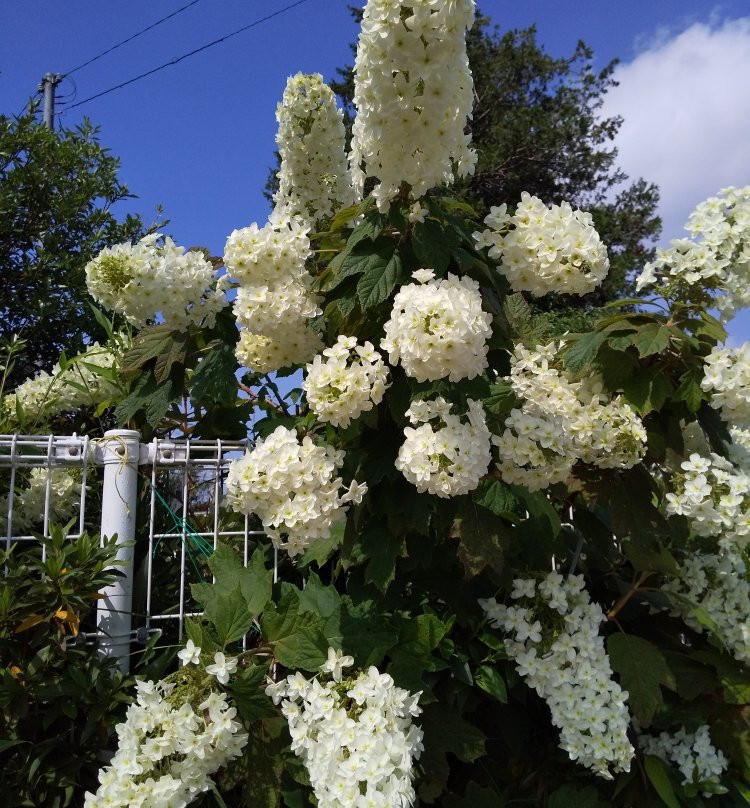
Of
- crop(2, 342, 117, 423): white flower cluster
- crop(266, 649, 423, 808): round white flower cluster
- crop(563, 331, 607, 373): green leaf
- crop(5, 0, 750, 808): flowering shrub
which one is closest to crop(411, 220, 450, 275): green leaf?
crop(5, 0, 750, 808): flowering shrub

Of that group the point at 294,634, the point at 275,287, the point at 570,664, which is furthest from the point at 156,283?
the point at 570,664

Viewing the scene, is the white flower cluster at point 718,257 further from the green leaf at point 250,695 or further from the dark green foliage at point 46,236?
the dark green foliage at point 46,236

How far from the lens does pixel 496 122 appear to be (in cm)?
1324

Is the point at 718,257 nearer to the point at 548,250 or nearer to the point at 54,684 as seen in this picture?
the point at 548,250

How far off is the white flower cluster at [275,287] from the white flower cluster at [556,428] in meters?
0.60

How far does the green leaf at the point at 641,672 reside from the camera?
2.10 m

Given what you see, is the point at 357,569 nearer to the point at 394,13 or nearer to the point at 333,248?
the point at 333,248

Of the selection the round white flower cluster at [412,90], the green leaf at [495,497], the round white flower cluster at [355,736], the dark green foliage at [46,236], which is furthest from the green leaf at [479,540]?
the dark green foliage at [46,236]

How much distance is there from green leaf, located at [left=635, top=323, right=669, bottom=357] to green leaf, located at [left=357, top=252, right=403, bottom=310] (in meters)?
0.70

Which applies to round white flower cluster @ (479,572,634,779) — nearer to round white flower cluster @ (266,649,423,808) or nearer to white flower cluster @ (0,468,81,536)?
round white flower cluster @ (266,649,423,808)

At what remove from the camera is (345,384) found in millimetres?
1672

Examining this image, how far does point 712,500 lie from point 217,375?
1.57m

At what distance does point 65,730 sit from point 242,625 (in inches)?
28.6

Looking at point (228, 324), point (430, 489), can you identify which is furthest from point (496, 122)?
point (430, 489)
